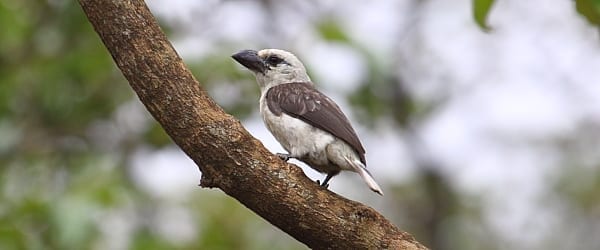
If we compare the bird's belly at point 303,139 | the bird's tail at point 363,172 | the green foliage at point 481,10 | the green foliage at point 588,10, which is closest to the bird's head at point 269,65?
the bird's belly at point 303,139

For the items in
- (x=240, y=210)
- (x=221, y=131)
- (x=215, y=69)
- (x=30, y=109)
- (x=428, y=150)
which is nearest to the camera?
(x=221, y=131)

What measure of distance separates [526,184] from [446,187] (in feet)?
10.7

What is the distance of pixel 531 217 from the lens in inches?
457

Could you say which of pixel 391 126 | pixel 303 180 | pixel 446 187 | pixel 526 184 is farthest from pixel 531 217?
pixel 303 180

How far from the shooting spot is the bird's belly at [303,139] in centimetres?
354

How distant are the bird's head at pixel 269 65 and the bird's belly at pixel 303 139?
49 cm

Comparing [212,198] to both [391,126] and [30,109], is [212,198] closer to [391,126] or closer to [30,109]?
[391,126]

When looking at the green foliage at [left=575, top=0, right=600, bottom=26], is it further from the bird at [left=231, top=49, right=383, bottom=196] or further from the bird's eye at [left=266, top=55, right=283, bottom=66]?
the bird's eye at [left=266, top=55, right=283, bottom=66]

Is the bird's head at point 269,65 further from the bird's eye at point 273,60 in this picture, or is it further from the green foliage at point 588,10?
the green foliage at point 588,10

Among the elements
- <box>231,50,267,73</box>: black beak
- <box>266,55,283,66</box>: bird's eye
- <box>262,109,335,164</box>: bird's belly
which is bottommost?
<box>262,109,335,164</box>: bird's belly

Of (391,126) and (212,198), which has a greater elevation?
(391,126)

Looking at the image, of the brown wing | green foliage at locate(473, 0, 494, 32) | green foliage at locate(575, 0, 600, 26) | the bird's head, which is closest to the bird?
the brown wing

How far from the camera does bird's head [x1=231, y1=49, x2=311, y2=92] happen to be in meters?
Result: 4.15

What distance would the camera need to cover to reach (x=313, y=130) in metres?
3.57
